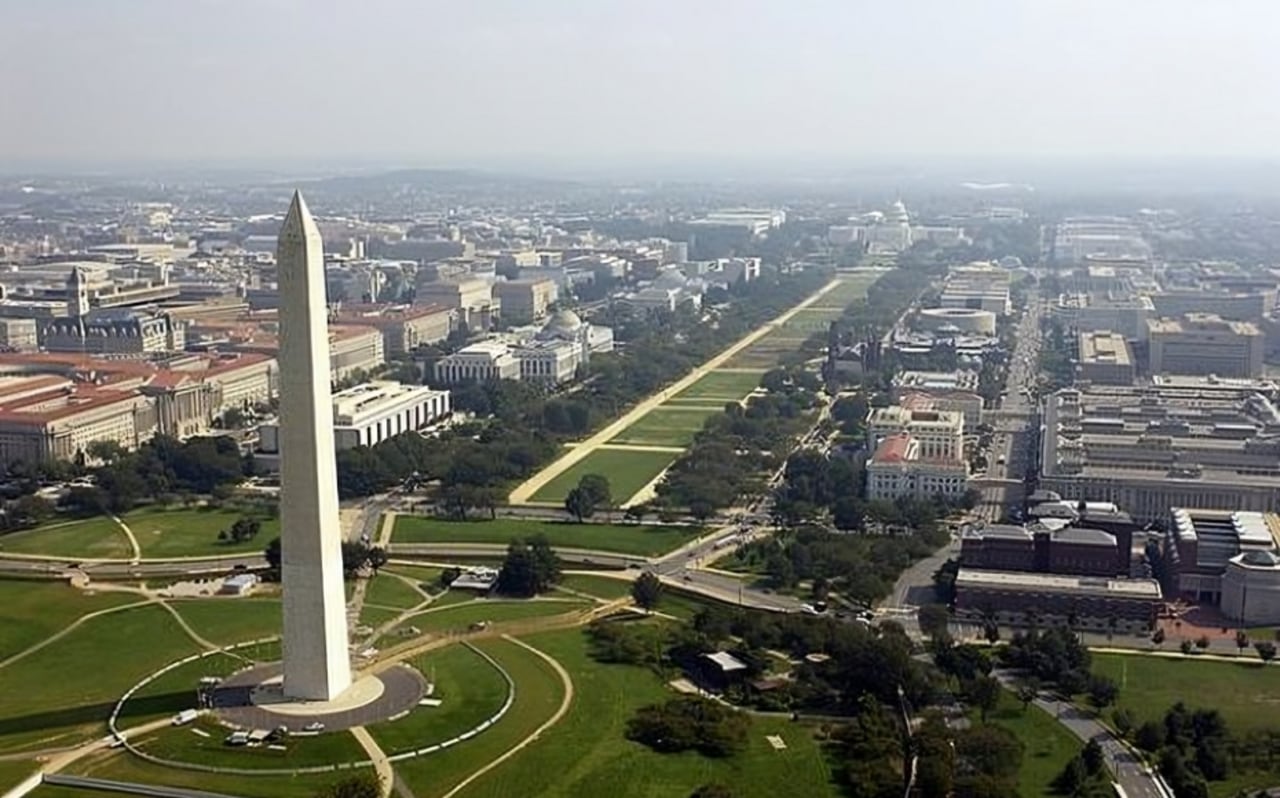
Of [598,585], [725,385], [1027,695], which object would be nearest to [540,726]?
[1027,695]

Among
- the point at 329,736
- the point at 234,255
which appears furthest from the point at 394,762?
the point at 234,255

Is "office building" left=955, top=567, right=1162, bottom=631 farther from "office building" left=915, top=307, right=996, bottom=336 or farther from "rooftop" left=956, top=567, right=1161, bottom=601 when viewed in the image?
"office building" left=915, top=307, right=996, bottom=336


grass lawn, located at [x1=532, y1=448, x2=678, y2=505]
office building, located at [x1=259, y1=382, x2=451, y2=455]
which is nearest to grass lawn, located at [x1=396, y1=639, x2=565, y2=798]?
grass lawn, located at [x1=532, y1=448, x2=678, y2=505]

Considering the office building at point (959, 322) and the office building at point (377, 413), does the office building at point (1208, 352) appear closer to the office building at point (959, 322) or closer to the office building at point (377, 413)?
the office building at point (959, 322)

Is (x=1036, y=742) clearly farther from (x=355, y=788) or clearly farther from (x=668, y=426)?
(x=668, y=426)

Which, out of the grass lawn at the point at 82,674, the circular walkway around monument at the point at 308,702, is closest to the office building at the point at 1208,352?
the circular walkway around monument at the point at 308,702

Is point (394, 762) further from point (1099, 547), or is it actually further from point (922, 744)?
point (1099, 547)
